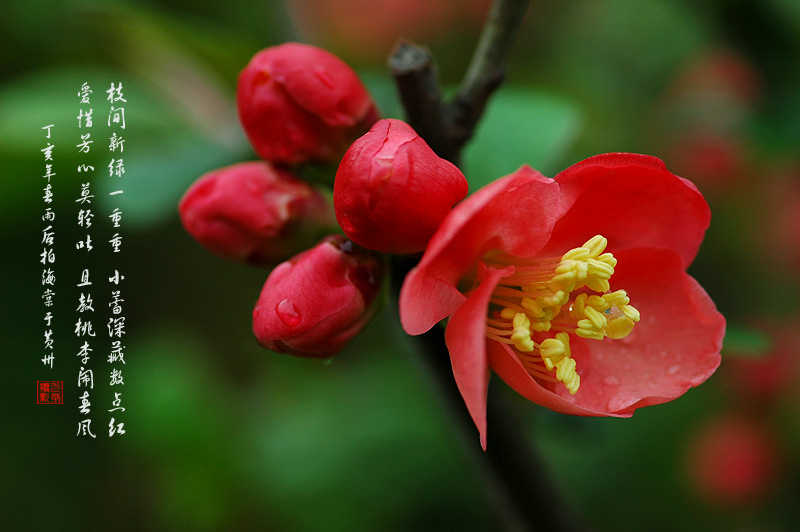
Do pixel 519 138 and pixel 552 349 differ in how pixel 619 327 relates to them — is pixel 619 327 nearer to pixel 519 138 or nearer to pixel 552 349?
pixel 552 349

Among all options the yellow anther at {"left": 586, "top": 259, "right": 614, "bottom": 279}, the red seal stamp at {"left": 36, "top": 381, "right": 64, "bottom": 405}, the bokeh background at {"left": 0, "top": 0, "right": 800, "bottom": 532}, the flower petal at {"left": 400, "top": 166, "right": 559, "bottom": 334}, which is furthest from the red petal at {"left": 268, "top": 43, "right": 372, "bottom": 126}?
the red seal stamp at {"left": 36, "top": 381, "right": 64, "bottom": 405}

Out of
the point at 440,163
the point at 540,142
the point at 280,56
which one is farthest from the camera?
the point at 540,142

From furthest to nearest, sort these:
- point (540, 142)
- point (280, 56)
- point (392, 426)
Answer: point (392, 426)
point (540, 142)
point (280, 56)

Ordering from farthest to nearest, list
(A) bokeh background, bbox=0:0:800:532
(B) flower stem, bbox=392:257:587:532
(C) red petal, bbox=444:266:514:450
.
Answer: (A) bokeh background, bbox=0:0:800:532 → (B) flower stem, bbox=392:257:587:532 → (C) red petal, bbox=444:266:514:450

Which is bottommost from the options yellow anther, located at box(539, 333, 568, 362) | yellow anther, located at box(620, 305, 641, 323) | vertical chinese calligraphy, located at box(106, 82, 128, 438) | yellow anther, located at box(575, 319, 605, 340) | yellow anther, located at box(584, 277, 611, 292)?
vertical chinese calligraphy, located at box(106, 82, 128, 438)

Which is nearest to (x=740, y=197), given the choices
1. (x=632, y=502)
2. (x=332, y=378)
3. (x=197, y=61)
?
(x=632, y=502)

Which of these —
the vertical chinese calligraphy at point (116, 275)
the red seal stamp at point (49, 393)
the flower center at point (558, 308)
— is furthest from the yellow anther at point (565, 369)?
the red seal stamp at point (49, 393)

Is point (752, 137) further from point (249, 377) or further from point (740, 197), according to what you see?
point (249, 377)

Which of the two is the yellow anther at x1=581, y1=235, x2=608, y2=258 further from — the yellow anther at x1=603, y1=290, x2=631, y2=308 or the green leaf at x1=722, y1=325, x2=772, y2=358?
the green leaf at x1=722, y1=325, x2=772, y2=358
